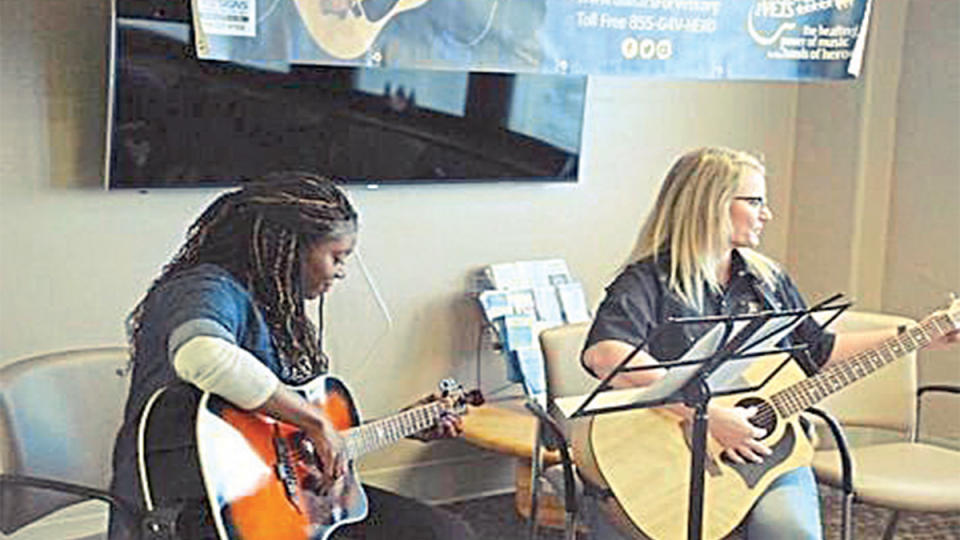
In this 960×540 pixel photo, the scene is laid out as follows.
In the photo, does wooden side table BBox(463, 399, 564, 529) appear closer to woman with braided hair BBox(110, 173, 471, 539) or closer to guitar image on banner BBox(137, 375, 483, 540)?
woman with braided hair BBox(110, 173, 471, 539)

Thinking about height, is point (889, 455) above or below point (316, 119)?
below

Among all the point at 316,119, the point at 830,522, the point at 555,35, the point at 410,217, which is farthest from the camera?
the point at 830,522

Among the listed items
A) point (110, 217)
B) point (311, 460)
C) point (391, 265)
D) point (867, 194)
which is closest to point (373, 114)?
point (391, 265)

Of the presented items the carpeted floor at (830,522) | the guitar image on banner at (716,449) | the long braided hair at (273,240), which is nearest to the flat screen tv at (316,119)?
the long braided hair at (273,240)

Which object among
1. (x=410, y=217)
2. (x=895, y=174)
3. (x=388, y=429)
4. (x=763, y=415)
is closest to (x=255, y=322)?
(x=388, y=429)

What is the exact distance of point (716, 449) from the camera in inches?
119

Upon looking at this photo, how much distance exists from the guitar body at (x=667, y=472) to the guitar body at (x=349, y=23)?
3.51 ft

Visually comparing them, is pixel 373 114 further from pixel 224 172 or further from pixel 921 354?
pixel 921 354

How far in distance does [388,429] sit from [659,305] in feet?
2.22

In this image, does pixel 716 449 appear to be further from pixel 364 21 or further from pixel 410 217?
pixel 410 217

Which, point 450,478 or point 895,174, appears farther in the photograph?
point 895,174

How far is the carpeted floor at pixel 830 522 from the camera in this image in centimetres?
413

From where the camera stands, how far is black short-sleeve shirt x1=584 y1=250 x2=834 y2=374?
305 cm

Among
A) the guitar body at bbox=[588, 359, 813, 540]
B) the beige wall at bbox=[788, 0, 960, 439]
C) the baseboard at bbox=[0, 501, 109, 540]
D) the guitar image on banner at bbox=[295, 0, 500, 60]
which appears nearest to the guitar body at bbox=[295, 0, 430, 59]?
the guitar image on banner at bbox=[295, 0, 500, 60]
